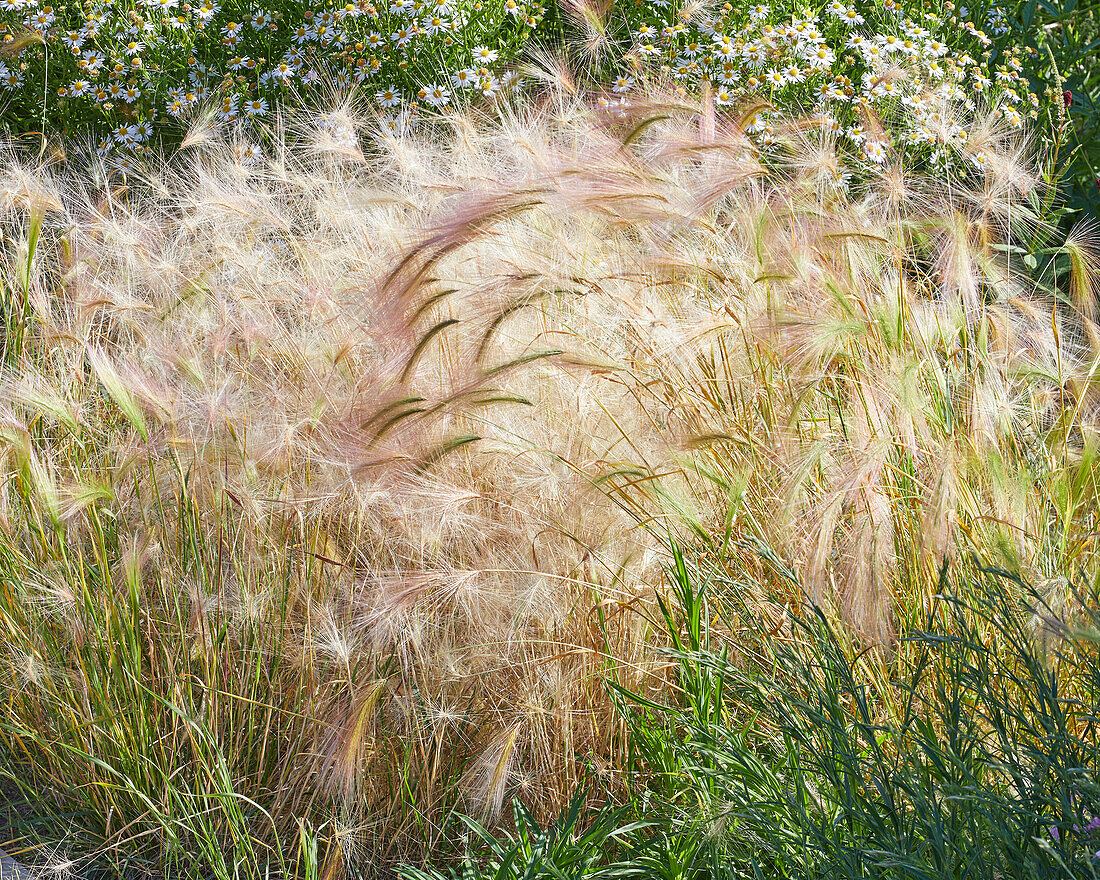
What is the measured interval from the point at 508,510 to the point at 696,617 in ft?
1.65

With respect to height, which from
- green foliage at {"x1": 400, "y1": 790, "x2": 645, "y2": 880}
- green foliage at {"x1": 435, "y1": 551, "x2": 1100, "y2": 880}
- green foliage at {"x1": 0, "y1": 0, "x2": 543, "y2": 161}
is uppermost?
green foliage at {"x1": 0, "y1": 0, "x2": 543, "y2": 161}

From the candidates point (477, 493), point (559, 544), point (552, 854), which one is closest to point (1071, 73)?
point (559, 544)

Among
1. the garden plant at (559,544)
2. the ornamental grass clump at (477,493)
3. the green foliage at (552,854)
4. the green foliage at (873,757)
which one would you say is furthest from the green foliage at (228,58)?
the green foliage at (552,854)

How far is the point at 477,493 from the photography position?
1804 millimetres

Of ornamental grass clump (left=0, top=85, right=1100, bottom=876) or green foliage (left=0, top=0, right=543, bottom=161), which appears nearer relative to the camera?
ornamental grass clump (left=0, top=85, right=1100, bottom=876)

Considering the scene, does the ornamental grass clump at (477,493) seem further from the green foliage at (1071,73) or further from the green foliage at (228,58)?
the green foliage at (228,58)

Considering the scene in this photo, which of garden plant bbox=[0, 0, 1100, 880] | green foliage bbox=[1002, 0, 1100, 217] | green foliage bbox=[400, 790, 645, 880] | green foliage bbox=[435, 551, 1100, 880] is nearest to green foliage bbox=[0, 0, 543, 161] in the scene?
garden plant bbox=[0, 0, 1100, 880]

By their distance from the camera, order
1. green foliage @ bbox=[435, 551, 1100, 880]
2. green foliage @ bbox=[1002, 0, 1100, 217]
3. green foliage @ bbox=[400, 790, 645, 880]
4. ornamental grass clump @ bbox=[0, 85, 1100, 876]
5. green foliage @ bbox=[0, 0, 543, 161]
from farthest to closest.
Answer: green foliage @ bbox=[0, 0, 543, 161], green foliage @ bbox=[1002, 0, 1100, 217], ornamental grass clump @ bbox=[0, 85, 1100, 876], green foliage @ bbox=[400, 790, 645, 880], green foliage @ bbox=[435, 551, 1100, 880]

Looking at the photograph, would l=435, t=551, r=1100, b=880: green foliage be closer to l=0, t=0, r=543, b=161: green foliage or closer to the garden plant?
the garden plant

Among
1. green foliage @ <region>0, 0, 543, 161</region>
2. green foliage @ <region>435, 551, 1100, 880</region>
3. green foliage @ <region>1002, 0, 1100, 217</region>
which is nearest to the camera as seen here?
green foliage @ <region>435, 551, 1100, 880</region>

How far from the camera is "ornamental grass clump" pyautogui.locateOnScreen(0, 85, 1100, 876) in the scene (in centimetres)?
182

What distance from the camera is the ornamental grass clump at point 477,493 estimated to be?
182 cm

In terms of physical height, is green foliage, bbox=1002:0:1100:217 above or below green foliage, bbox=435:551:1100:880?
above

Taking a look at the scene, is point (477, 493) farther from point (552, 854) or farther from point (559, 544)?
point (552, 854)
